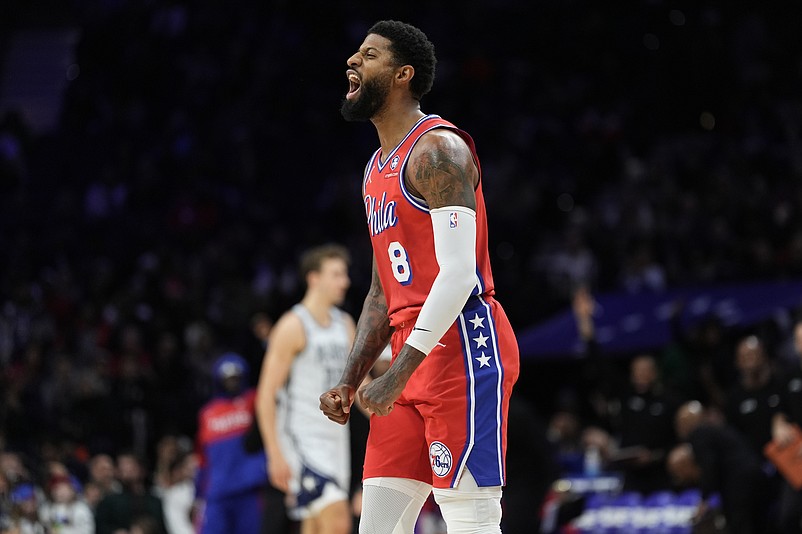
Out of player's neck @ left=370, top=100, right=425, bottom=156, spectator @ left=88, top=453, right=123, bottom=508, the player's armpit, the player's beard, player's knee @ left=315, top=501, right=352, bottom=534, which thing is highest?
the player's beard

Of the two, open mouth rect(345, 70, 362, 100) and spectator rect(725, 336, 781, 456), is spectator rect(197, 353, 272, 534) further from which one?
open mouth rect(345, 70, 362, 100)

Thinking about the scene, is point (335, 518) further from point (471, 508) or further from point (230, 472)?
point (471, 508)

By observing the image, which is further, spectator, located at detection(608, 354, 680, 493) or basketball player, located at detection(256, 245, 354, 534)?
spectator, located at detection(608, 354, 680, 493)

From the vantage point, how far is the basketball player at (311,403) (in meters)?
7.82

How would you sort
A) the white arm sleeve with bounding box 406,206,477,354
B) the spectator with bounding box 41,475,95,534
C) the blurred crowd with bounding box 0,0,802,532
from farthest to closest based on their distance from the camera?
the blurred crowd with bounding box 0,0,802,532
the spectator with bounding box 41,475,95,534
the white arm sleeve with bounding box 406,206,477,354

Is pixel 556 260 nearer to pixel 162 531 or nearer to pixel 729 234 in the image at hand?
pixel 729 234

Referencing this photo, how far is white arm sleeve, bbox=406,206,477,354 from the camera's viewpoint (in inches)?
164

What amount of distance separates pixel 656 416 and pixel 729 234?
501 centimetres

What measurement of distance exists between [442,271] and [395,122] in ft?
2.21

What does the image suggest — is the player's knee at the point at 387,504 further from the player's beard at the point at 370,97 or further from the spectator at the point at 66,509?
the spectator at the point at 66,509

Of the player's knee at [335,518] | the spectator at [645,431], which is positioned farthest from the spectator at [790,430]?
the player's knee at [335,518]

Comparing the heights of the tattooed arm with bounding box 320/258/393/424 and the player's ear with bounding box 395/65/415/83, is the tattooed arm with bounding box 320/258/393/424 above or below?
below

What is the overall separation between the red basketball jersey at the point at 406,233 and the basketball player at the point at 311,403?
3509mm

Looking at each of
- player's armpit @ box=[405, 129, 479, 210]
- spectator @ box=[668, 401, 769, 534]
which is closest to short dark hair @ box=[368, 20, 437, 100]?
player's armpit @ box=[405, 129, 479, 210]
